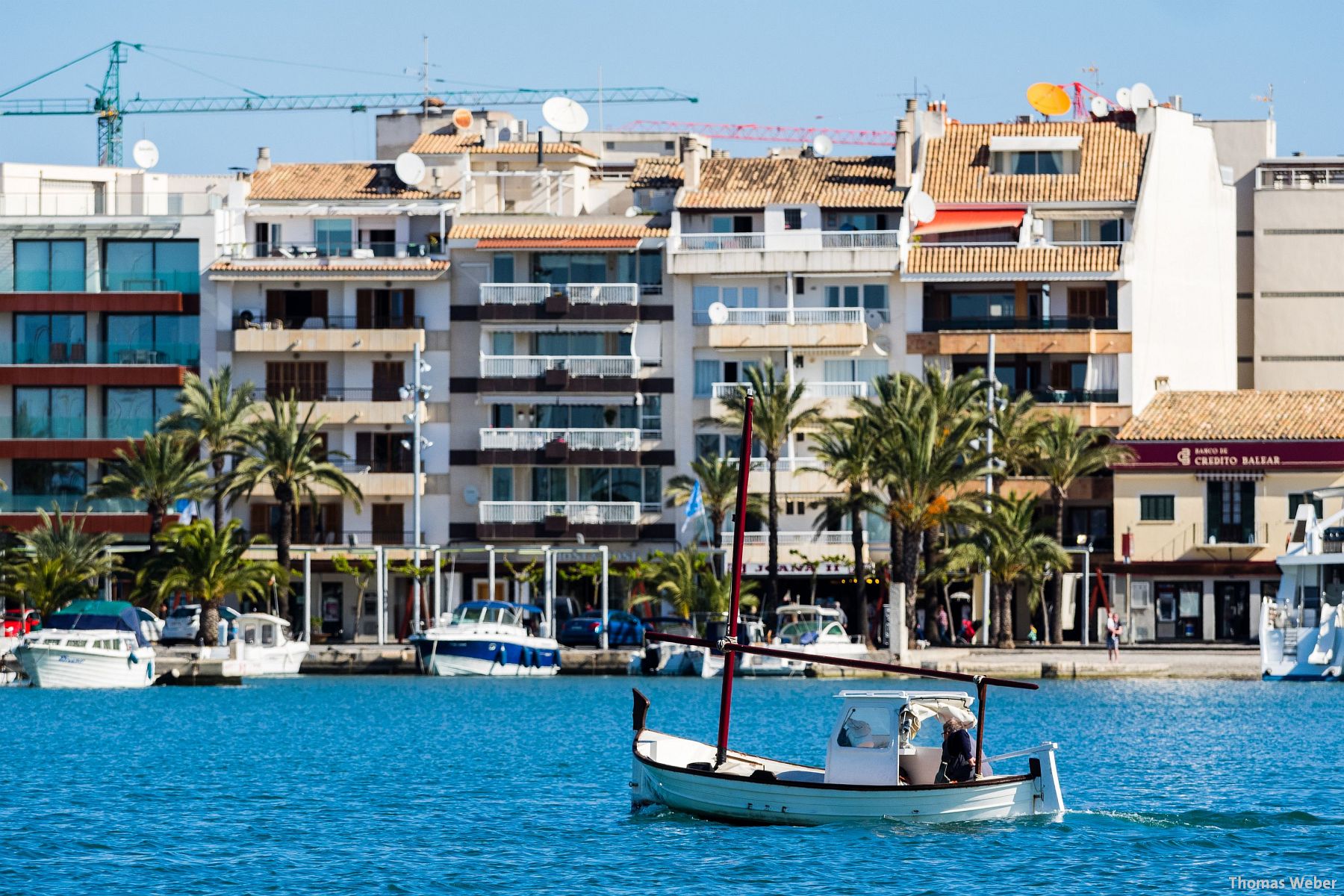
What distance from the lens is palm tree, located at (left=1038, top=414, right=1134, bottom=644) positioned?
3912 inches

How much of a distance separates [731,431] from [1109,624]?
871 inches

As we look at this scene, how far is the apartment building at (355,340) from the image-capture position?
109000 mm

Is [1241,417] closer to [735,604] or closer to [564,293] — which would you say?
[564,293]

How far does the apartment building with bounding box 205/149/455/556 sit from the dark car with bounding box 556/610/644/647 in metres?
12.2

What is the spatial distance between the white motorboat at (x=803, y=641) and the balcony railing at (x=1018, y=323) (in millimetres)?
18898

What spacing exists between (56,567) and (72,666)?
34.2 feet

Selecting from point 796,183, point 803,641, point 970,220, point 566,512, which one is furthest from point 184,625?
point 970,220

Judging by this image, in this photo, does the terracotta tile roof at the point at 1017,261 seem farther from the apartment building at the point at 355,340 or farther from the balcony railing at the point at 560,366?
the apartment building at the point at 355,340

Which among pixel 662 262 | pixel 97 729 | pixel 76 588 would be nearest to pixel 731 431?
pixel 662 262

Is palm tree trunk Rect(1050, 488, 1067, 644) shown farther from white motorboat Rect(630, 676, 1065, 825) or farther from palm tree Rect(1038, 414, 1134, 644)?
white motorboat Rect(630, 676, 1065, 825)

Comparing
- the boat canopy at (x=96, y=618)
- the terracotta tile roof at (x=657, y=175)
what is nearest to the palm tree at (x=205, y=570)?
the boat canopy at (x=96, y=618)

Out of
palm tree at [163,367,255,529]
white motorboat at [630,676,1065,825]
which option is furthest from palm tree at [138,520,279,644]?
white motorboat at [630,676,1065,825]

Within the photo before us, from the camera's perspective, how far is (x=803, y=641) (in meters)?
91.8

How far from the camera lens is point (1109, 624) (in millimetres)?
91938
